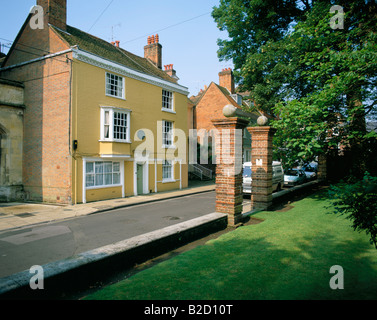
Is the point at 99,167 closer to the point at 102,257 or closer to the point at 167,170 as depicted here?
the point at 167,170

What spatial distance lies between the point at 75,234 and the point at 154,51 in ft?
69.0

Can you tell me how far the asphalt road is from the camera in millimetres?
6465

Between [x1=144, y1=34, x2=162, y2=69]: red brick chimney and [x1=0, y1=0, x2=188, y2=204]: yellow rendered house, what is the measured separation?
6.10 metres

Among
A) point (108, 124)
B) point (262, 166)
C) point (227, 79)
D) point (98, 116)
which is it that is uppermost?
point (227, 79)

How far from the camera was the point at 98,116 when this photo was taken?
1586cm

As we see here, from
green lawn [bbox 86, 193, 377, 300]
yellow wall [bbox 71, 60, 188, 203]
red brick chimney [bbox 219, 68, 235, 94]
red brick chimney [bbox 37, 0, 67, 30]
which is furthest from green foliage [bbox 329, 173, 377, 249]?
red brick chimney [bbox 219, 68, 235, 94]

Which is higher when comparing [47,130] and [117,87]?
[117,87]

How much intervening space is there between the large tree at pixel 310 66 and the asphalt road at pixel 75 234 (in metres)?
6.05

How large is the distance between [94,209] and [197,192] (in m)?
9.18

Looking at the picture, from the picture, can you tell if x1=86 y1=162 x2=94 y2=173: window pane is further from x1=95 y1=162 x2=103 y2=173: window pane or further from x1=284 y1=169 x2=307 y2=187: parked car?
x1=284 y1=169 x2=307 y2=187: parked car

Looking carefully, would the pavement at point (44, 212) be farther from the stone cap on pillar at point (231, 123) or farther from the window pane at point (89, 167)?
the stone cap on pillar at point (231, 123)

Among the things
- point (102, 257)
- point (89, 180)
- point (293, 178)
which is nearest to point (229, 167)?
point (102, 257)
